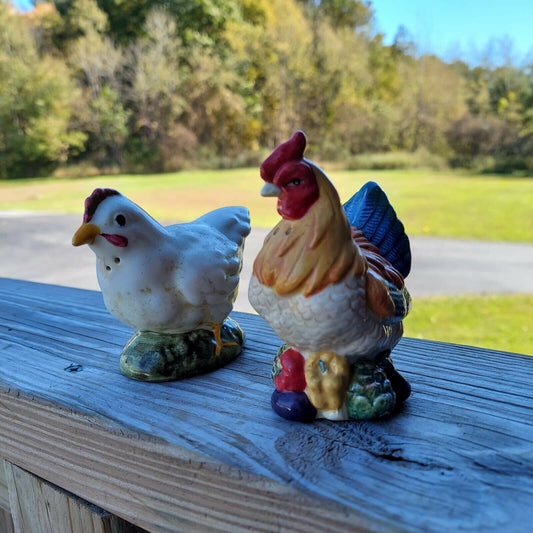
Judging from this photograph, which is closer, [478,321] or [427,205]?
[478,321]

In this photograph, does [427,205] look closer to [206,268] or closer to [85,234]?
[206,268]

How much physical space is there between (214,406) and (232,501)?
223mm

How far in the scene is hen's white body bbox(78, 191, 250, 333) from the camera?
3.03ft

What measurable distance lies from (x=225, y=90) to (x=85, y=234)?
9674mm

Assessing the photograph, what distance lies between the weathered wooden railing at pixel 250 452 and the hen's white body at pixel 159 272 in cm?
13

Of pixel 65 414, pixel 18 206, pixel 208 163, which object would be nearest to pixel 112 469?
pixel 65 414

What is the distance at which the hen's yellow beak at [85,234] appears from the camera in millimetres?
877

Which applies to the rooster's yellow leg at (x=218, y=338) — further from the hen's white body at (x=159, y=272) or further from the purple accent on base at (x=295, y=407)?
the purple accent on base at (x=295, y=407)

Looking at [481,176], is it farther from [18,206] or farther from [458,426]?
[458,426]

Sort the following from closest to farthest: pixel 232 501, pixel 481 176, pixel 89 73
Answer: pixel 232 501 < pixel 481 176 < pixel 89 73

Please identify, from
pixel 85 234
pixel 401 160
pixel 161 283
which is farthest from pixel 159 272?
pixel 401 160

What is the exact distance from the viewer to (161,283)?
3.13ft

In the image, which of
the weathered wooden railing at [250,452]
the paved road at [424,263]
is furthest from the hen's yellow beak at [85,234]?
the paved road at [424,263]

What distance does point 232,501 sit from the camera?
2.06 feet
